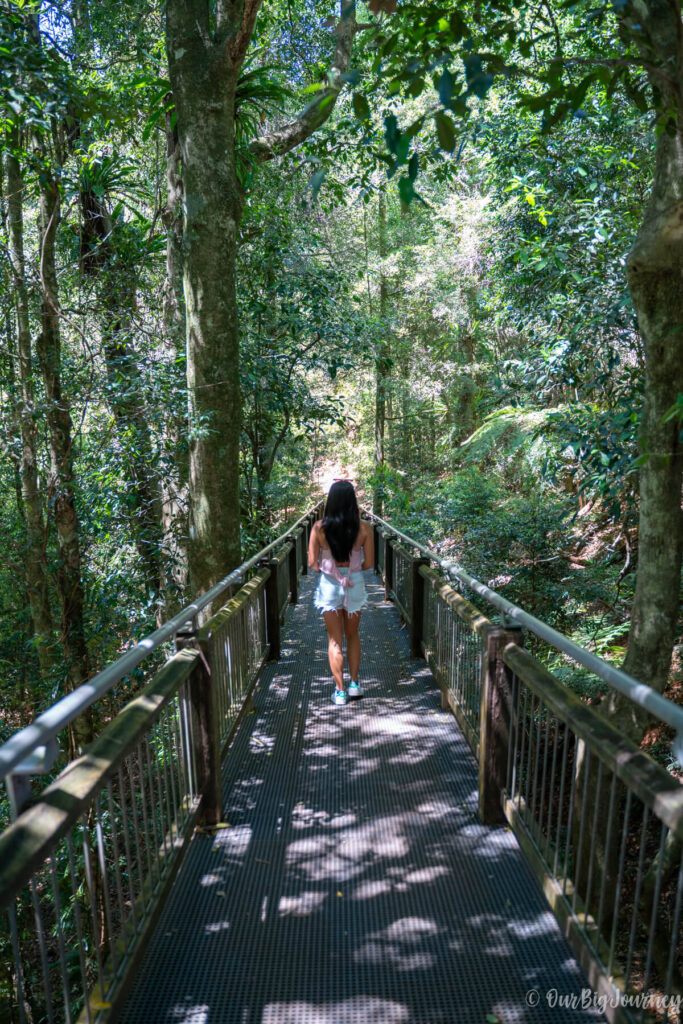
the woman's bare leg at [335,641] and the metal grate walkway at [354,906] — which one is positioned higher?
the woman's bare leg at [335,641]

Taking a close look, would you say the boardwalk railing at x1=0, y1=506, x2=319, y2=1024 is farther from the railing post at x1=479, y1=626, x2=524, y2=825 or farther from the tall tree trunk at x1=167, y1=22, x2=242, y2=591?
the railing post at x1=479, y1=626, x2=524, y2=825

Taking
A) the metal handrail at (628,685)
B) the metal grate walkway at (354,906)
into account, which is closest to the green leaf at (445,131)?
the metal handrail at (628,685)

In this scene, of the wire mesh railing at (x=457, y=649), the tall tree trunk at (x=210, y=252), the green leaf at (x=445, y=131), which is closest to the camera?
the green leaf at (x=445, y=131)

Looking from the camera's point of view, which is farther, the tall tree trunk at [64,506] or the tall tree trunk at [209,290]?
the tall tree trunk at [64,506]

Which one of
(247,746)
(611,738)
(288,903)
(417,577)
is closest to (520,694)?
(611,738)

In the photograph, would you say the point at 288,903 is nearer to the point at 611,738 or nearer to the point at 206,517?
the point at 611,738

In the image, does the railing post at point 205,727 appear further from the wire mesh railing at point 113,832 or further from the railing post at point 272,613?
the railing post at point 272,613

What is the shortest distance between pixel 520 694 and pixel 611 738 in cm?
110

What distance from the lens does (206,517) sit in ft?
19.2

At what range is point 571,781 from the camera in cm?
303

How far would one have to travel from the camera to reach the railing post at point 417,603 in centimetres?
625

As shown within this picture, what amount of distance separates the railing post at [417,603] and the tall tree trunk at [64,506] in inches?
126

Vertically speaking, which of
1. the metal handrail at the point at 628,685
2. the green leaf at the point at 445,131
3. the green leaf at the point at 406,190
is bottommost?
the metal handrail at the point at 628,685

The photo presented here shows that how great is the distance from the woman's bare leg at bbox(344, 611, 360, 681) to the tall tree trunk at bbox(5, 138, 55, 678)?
3256 mm
